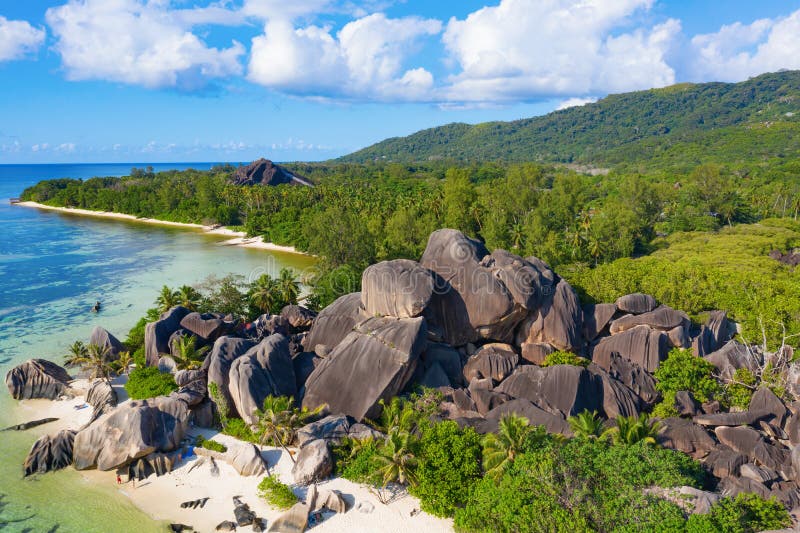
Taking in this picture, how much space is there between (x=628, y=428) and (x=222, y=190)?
9801cm

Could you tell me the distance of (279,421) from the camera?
66.7ft

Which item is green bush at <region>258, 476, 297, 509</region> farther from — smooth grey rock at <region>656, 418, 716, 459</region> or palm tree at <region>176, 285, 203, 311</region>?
palm tree at <region>176, 285, 203, 311</region>

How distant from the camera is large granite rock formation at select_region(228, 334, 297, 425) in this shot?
2155 cm

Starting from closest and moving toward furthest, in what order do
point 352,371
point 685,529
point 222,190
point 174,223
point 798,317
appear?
point 685,529 < point 352,371 < point 798,317 < point 174,223 < point 222,190

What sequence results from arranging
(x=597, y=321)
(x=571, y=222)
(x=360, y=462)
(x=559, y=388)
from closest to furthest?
(x=360, y=462) < (x=559, y=388) < (x=597, y=321) < (x=571, y=222)

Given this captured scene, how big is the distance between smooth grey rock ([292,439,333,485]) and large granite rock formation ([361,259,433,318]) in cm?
836

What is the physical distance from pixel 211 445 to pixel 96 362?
11.0 meters

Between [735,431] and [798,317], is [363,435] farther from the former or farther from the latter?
[798,317]

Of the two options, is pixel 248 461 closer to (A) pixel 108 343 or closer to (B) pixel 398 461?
(B) pixel 398 461

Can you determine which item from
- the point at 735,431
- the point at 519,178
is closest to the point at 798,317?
the point at 735,431

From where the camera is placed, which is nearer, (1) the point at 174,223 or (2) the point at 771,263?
(2) the point at 771,263

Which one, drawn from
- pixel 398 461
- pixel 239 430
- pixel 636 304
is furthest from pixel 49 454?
pixel 636 304

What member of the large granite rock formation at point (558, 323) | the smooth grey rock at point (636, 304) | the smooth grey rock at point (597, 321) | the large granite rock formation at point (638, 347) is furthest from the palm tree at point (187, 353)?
the smooth grey rock at point (636, 304)

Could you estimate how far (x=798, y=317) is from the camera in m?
26.8
